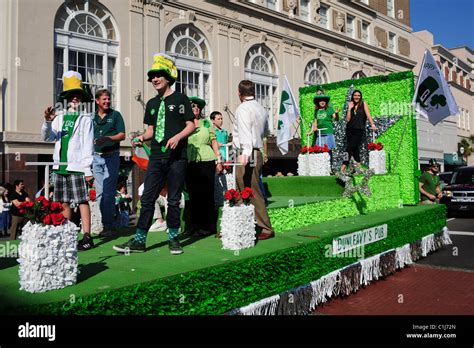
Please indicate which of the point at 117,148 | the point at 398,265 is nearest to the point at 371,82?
the point at 398,265

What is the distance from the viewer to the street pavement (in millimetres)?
4789

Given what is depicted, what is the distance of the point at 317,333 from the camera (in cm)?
329

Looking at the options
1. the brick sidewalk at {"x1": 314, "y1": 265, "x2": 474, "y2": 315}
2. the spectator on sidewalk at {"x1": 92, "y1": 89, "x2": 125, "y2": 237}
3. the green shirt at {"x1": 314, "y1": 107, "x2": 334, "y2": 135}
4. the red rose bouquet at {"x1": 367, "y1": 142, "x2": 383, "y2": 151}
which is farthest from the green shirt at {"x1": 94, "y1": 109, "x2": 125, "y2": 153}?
the red rose bouquet at {"x1": 367, "y1": 142, "x2": 383, "y2": 151}

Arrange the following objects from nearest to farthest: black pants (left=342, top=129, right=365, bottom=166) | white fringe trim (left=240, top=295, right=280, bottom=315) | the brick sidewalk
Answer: white fringe trim (left=240, top=295, right=280, bottom=315) → the brick sidewalk → black pants (left=342, top=129, right=365, bottom=166)

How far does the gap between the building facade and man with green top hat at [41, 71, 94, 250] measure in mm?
11171

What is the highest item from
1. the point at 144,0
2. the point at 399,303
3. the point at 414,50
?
the point at 414,50

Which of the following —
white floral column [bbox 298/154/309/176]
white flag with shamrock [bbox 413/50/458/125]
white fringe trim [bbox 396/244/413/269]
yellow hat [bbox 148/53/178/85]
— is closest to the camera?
yellow hat [bbox 148/53/178/85]

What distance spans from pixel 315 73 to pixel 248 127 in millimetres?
22731

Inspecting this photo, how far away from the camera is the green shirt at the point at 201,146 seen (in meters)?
4.94

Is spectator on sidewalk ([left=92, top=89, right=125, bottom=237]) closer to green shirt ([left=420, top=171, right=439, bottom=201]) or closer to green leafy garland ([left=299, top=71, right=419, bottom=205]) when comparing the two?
green leafy garland ([left=299, top=71, right=419, bottom=205])

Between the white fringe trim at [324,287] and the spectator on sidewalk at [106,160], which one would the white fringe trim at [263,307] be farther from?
the spectator on sidewalk at [106,160]

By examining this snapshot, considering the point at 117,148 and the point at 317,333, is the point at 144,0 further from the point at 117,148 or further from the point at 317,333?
the point at 317,333

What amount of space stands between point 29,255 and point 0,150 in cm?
1299

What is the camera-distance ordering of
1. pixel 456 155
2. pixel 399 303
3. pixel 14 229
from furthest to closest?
1. pixel 456 155
2. pixel 14 229
3. pixel 399 303
